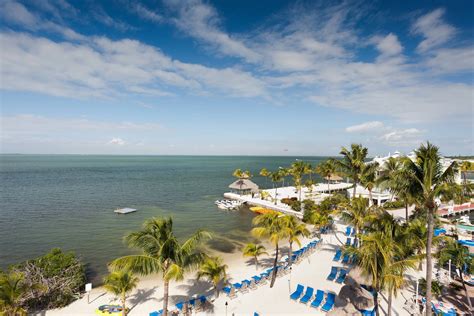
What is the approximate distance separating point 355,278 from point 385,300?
14.3 ft

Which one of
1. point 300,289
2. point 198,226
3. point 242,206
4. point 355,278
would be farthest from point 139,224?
point 355,278

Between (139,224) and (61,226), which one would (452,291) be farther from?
(61,226)

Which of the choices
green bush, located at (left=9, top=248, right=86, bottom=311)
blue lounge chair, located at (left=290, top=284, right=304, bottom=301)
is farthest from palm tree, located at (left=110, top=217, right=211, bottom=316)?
green bush, located at (left=9, top=248, right=86, bottom=311)

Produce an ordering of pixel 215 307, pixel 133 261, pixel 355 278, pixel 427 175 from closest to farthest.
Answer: pixel 133 261
pixel 427 175
pixel 355 278
pixel 215 307

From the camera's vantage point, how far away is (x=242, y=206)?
47.2 metres

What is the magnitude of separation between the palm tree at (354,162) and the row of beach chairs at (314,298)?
38.8 ft

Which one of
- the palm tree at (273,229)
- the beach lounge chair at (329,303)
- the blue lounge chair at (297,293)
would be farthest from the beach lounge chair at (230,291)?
the beach lounge chair at (329,303)

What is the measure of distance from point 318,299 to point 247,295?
4.22 metres

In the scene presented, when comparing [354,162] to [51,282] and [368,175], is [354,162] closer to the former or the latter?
[368,175]

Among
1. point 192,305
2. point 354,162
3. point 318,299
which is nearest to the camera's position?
point 192,305

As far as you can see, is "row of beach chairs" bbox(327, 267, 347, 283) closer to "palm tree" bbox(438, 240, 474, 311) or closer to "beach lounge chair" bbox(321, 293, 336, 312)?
"beach lounge chair" bbox(321, 293, 336, 312)

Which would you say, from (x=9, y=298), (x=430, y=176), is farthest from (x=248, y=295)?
(x=9, y=298)

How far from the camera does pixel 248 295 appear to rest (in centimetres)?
1563

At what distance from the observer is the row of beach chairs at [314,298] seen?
1389cm
